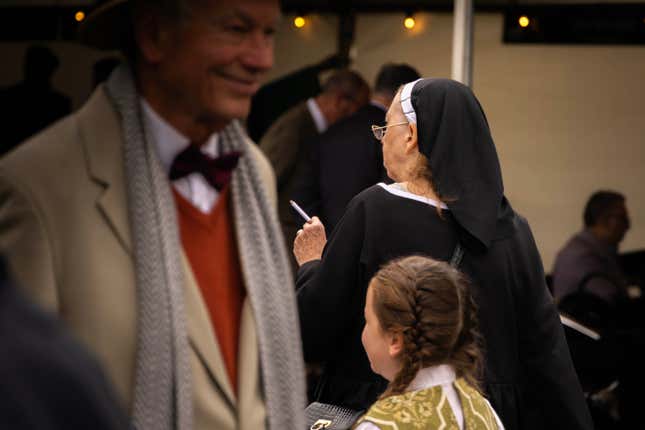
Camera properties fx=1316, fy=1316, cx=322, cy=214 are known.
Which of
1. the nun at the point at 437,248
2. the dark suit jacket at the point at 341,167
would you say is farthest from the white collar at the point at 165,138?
the dark suit jacket at the point at 341,167

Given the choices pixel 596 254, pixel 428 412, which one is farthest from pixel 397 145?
pixel 596 254

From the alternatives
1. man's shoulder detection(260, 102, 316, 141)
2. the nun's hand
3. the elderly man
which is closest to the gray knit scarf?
the elderly man

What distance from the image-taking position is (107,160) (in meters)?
1.99

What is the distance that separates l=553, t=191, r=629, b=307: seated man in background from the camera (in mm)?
7660

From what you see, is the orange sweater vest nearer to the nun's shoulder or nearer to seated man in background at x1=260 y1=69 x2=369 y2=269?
the nun's shoulder

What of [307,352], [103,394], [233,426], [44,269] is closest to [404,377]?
[307,352]

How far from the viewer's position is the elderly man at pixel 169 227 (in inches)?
74.9

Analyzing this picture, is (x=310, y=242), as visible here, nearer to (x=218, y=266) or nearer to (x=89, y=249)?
(x=218, y=266)

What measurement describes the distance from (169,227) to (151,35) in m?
0.31

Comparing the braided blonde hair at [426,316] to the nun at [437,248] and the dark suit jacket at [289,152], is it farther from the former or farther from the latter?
the dark suit jacket at [289,152]

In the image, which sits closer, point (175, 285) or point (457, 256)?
point (175, 285)

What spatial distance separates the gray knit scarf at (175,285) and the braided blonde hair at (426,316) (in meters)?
1.08

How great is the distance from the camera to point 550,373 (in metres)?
3.72

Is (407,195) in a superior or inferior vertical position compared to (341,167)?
superior
